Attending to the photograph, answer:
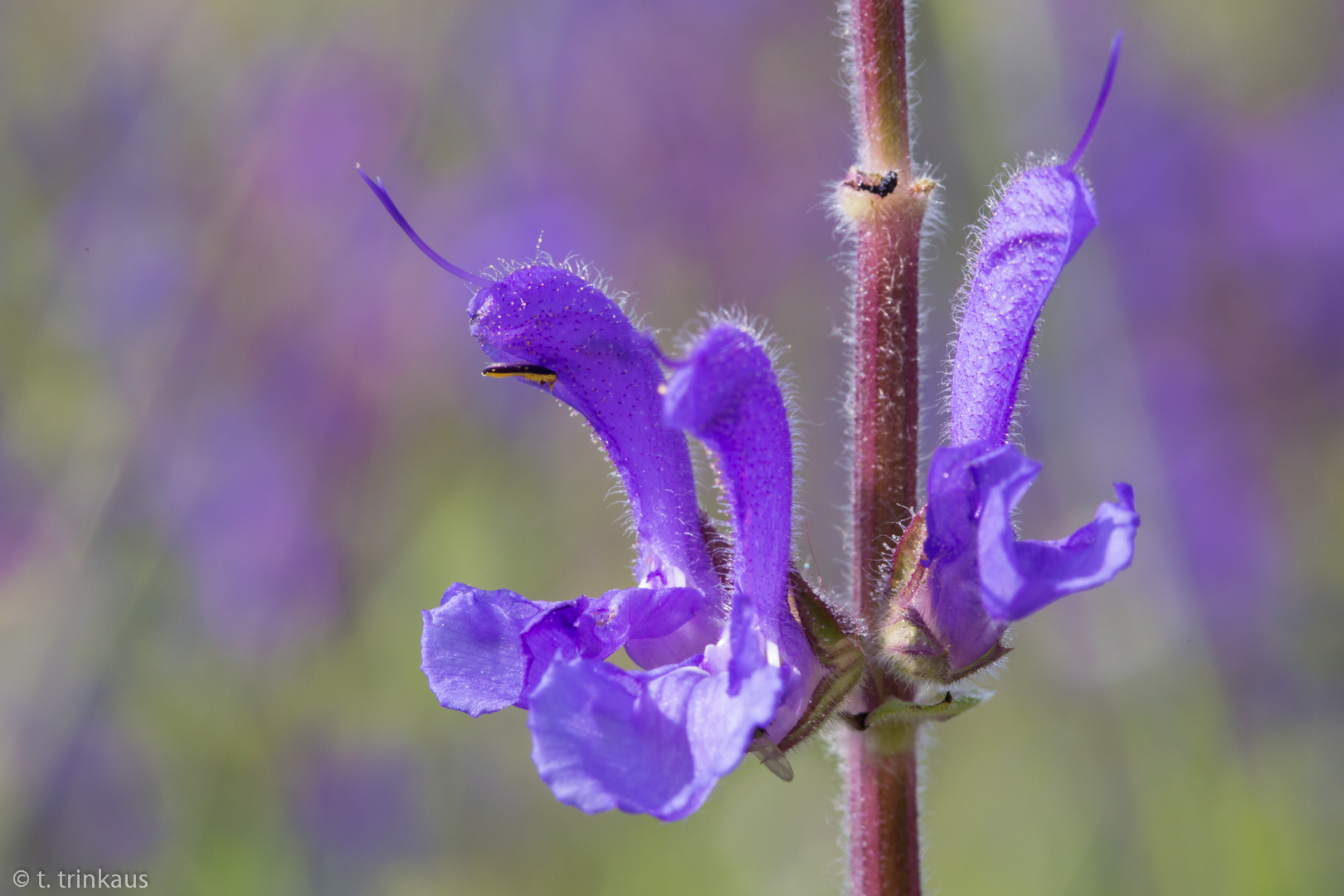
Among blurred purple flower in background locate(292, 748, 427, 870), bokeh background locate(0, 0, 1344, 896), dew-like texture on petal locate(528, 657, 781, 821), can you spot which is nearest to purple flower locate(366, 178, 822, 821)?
dew-like texture on petal locate(528, 657, 781, 821)

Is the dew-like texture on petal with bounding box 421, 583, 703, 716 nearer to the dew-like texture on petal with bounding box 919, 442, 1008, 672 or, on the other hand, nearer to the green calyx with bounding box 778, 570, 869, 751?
the green calyx with bounding box 778, 570, 869, 751

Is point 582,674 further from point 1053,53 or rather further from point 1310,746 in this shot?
point 1310,746

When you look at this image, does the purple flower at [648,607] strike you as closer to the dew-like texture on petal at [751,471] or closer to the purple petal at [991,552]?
the dew-like texture on petal at [751,471]

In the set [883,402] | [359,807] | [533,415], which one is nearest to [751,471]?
[883,402]

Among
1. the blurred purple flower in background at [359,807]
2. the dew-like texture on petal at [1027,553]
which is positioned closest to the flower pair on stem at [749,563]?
the dew-like texture on petal at [1027,553]

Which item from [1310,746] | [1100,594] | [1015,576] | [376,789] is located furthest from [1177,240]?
[1015,576]

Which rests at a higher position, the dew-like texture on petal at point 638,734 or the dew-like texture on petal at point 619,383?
the dew-like texture on petal at point 619,383

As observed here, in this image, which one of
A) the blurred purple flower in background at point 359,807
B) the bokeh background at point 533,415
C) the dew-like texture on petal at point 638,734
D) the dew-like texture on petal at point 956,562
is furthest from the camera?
the blurred purple flower in background at point 359,807
